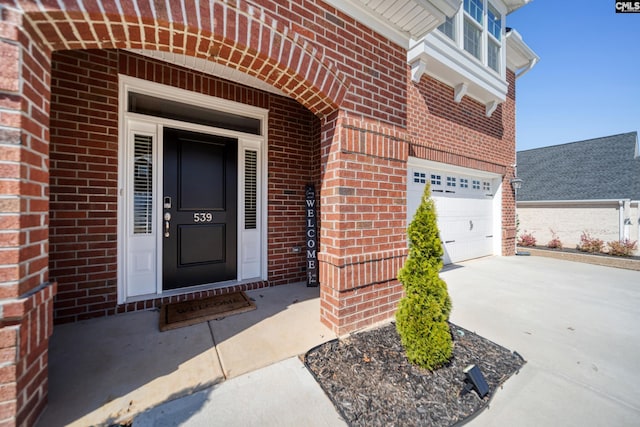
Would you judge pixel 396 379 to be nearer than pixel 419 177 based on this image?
Yes

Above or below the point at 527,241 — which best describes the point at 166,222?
above

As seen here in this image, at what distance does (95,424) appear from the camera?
1414 millimetres

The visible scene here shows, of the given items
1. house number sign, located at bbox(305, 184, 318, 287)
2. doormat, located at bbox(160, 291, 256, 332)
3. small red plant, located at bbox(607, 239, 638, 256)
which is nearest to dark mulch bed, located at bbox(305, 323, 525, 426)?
doormat, located at bbox(160, 291, 256, 332)

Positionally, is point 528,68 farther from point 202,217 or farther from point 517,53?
point 202,217

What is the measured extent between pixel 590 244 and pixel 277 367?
1148cm

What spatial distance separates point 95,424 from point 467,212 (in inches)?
269

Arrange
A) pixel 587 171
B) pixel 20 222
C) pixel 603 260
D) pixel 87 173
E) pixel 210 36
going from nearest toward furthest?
pixel 20 222
pixel 210 36
pixel 87 173
pixel 603 260
pixel 587 171

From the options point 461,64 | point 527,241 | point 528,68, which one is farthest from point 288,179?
point 527,241

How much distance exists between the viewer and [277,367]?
1.93 m

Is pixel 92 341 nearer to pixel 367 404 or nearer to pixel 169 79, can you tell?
pixel 367 404

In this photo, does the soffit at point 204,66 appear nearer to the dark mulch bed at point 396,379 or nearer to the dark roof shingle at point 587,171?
the dark mulch bed at point 396,379

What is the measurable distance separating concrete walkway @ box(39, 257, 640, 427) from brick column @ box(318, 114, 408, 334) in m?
0.46

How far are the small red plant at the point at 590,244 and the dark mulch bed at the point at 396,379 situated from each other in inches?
380

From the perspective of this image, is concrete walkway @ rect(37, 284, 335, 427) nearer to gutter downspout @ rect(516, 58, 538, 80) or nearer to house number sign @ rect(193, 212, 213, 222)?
house number sign @ rect(193, 212, 213, 222)
